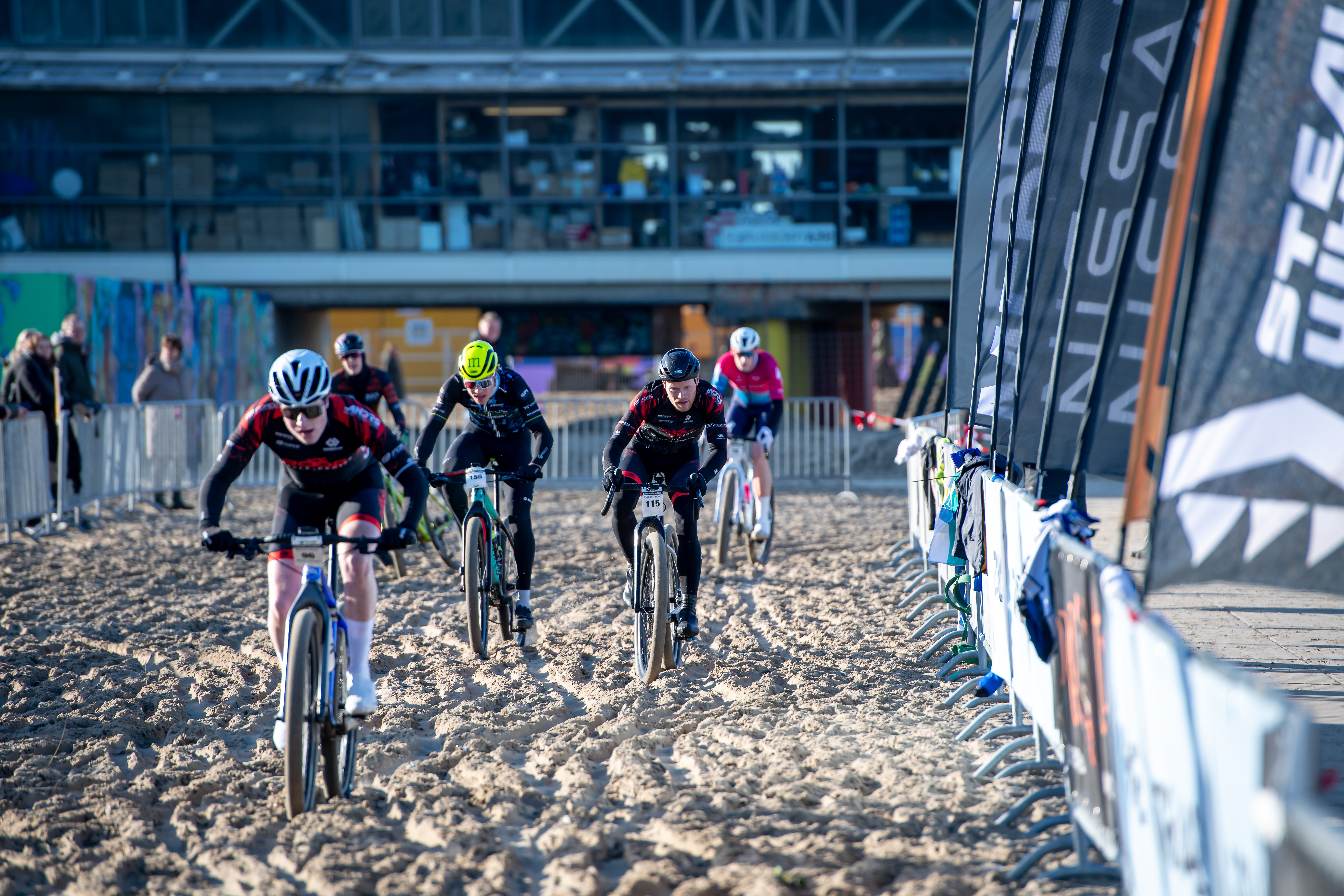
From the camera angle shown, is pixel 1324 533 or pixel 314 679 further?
pixel 314 679

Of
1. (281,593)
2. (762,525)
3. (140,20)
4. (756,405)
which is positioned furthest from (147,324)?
(281,593)

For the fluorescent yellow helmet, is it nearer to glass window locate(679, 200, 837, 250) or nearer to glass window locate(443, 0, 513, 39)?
glass window locate(679, 200, 837, 250)

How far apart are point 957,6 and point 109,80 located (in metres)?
19.2

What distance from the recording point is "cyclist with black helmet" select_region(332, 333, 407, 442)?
9.31 m

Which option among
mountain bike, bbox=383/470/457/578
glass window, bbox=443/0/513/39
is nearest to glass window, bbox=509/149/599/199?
glass window, bbox=443/0/513/39

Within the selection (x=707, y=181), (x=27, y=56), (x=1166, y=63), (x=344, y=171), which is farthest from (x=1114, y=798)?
(x=27, y=56)

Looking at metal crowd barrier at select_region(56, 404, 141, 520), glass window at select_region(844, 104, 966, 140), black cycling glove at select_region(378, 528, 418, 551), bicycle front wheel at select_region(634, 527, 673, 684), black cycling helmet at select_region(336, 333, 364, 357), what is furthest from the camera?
glass window at select_region(844, 104, 966, 140)

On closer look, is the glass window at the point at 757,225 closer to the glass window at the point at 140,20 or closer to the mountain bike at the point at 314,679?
the glass window at the point at 140,20

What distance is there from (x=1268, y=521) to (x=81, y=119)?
92.3 feet

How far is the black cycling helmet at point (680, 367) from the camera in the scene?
6.37 m

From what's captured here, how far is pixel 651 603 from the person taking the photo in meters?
6.33

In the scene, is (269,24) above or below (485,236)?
above

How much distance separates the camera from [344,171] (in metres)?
26.3

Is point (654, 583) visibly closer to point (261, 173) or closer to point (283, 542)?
point (283, 542)
